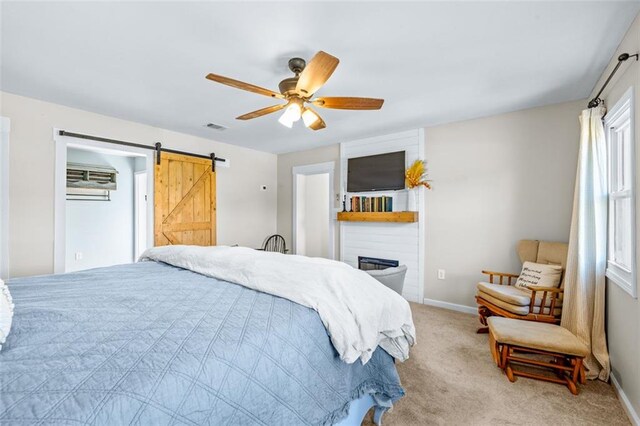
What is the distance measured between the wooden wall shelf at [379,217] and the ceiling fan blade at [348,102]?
211 centimetres

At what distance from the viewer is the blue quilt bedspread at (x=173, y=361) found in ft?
2.53

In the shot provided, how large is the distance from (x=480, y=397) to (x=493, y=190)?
2.40 m

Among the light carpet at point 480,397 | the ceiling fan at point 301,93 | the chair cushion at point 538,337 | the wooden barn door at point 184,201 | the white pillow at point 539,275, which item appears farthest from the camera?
the wooden barn door at point 184,201

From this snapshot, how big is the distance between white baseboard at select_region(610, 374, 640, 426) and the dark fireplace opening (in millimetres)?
2450

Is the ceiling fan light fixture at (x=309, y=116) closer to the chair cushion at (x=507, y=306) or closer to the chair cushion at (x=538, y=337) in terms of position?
the chair cushion at (x=538, y=337)

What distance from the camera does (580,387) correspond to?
83.5 inches

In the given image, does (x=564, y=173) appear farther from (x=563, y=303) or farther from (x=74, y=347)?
(x=74, y=347)

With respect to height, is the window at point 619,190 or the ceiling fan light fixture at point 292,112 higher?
the ceiling fan light fixture at point 292,112

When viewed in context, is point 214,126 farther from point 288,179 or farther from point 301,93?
point 301,93

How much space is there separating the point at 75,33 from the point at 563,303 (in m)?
4.30

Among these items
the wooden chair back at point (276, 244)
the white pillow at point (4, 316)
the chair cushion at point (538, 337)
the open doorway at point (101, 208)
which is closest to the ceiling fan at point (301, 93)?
the white pillow at point (4, 316)

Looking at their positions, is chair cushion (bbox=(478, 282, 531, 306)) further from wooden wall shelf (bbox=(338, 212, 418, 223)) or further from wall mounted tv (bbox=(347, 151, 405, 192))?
wall mounted tv (bbox=(347, 151, 405, 192))

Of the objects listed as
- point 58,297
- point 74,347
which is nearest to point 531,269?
point 74,347

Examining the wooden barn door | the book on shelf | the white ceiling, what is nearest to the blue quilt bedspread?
the white ceiling
